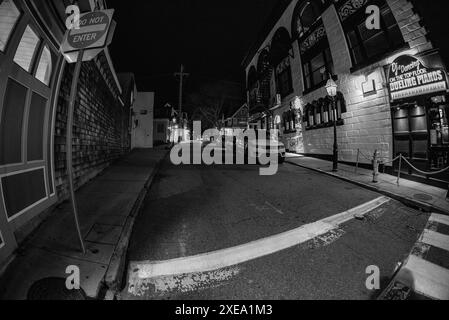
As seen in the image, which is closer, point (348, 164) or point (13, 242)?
point (13, 242)

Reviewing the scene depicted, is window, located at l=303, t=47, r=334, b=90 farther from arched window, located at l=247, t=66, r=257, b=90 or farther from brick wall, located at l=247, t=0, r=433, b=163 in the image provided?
arched window, located at l=247, t=66, r=257, b=90

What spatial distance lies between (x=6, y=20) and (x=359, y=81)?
1351cm

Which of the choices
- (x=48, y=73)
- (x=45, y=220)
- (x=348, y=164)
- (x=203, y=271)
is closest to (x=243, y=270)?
(x=203, y=271)

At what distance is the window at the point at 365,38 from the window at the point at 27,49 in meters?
12.7

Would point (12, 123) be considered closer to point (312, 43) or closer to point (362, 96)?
point (362, 96)

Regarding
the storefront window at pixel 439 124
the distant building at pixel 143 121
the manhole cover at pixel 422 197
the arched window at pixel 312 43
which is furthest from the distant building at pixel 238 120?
the manhole cover at pixel 422 197

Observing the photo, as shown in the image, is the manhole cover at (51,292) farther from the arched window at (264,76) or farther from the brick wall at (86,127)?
the arched window at (264,76)

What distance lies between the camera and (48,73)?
439 centimetres

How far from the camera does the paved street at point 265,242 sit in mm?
2689

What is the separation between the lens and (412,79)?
8727mm

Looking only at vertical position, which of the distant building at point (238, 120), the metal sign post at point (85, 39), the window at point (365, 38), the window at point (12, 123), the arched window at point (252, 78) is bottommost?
the window at point (12, 123)

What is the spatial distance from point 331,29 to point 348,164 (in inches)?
324
